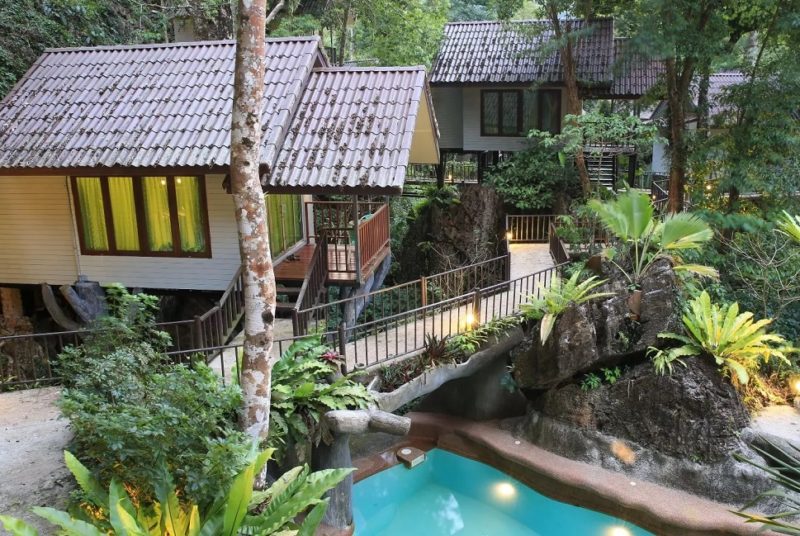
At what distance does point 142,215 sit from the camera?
1147 centimetres

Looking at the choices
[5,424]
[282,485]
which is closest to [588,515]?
[282,485]

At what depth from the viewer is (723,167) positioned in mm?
14484

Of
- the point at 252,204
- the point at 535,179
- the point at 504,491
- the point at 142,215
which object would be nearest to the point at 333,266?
the point at 142,215

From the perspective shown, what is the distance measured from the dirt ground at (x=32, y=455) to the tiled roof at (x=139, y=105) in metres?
3.98

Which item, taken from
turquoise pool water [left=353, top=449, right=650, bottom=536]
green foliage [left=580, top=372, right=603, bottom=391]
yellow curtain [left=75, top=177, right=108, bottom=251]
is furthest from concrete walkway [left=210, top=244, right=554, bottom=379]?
yellow curtain [left=75, top=177, right=108, bottom=251]

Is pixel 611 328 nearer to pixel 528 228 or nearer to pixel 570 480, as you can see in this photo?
pixel 570 480

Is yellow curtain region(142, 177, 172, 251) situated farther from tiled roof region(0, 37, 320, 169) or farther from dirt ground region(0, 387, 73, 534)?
dirt ground region(0, 387, 73, 534)

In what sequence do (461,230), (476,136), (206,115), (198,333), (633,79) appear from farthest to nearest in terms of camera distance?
(476,136) < (633,79) < (461,230) < (206,115) < (198,333)

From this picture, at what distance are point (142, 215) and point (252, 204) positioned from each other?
19.6ft

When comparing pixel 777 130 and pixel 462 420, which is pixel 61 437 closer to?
pixel 462 420

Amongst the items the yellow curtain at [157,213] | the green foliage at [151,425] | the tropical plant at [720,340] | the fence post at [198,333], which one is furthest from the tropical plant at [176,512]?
the tropical plant at [720,340]

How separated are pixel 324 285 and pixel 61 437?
498cm

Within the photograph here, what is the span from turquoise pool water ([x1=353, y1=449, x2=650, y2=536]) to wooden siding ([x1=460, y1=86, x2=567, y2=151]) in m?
12.1

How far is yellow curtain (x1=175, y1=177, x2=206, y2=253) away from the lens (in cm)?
1125
